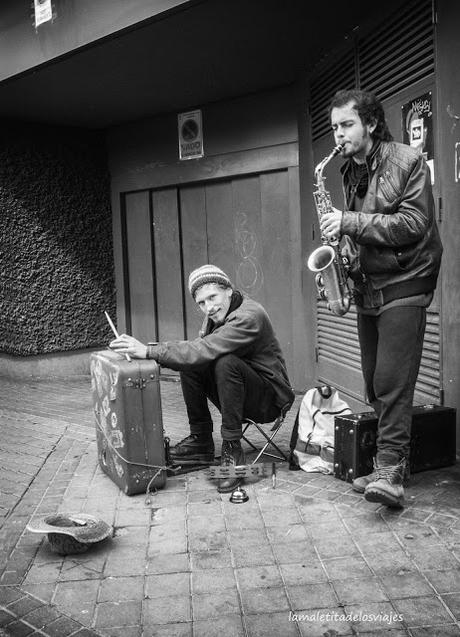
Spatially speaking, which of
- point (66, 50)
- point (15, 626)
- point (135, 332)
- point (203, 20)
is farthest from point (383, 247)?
point (135, 332)

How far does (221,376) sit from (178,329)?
3.84 metres

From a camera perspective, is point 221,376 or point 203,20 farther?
point 203,20

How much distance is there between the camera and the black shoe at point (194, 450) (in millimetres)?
4035

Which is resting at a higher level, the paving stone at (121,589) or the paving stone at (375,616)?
the paving stone at (121,589)

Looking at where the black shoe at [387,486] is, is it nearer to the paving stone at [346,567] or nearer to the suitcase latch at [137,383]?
the paving stone at [346,567]

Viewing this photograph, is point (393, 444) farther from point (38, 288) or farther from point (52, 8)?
point (38, 288)

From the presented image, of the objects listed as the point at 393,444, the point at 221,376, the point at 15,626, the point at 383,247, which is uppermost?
the point at 383,247

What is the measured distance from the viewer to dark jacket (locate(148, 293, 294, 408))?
11.9ft

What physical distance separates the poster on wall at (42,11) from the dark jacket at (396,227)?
12.0 feet

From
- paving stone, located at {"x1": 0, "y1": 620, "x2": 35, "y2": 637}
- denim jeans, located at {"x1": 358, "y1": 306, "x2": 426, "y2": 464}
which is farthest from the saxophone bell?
paving stone, located at {"x1": 0, "y1": 620, "x2": 35, "y2": 637}

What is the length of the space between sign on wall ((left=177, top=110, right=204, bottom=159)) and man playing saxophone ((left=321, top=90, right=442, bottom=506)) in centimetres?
386

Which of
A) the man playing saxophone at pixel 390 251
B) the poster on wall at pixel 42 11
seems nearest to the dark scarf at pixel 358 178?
the man playing saxophone at pixel 390 251

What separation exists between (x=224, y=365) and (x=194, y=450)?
2.41ft

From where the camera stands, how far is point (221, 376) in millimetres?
3631
